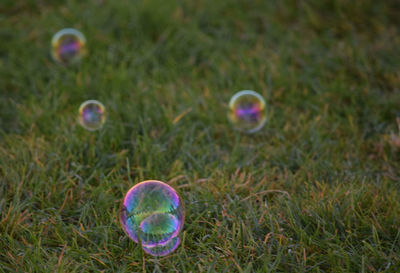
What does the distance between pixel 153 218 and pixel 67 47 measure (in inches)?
79.9

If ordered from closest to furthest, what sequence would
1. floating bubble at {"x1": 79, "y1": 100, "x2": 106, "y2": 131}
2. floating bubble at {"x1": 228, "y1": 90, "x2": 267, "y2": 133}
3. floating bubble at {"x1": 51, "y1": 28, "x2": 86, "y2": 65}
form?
floating bubble at {"x1": 79, "y1": 100, "x2": 106, "y2": 131}, floating bubble at {"x1": 228, "y1": 90, "x2": 267, "y2": 133}, floating bubble at {"x1": 51, "y1": 28, "x2": 86, "y2": 65}

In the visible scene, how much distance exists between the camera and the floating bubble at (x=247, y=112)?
3082 mm

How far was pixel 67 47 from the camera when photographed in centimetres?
363

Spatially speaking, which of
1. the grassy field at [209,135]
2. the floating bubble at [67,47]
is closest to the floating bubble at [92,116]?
the grassy field at [209,135]

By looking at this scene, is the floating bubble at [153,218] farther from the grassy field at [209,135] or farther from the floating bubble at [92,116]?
the floating bubble at [92,116]

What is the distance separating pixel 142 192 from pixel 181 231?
293 mm

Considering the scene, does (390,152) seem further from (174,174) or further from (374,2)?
(374,2)

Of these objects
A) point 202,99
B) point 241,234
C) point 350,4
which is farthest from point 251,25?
point 241,234

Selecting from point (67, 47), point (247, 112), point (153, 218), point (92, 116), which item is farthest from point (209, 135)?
point (67, 47)

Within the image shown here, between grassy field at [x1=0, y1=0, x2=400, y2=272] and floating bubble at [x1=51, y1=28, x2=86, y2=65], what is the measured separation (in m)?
0.10

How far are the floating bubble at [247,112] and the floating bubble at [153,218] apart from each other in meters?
1.04

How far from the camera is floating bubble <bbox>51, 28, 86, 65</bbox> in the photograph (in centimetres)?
364

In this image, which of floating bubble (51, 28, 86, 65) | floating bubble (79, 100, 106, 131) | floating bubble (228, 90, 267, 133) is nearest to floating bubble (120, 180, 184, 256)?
floating bubble (79, 100, 106, 131)

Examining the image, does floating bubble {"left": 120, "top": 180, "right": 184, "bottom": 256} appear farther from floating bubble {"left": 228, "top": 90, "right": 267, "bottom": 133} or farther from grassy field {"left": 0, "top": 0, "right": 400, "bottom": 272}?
floating bubble {"left": 228, "top": 90, "right": 267, "bottom": 133}
